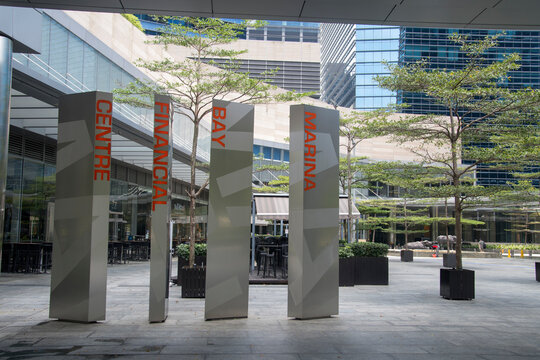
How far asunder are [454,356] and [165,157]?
18.1 feet

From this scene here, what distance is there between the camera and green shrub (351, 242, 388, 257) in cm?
1605

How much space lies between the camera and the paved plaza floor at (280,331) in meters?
6.70

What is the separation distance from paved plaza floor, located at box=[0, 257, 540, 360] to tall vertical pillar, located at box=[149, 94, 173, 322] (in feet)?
1.47

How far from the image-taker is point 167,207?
29.1ft

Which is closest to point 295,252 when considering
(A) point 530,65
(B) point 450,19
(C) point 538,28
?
(B) point 450,19

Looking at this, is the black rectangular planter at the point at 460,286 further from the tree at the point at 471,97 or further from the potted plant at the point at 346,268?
the potted plant at the point at 346,268

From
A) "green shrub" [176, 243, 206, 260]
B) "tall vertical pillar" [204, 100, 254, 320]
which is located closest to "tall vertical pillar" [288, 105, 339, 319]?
"tall vertical pillar" [204, 100, 254, 320]

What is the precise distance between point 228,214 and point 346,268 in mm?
7200

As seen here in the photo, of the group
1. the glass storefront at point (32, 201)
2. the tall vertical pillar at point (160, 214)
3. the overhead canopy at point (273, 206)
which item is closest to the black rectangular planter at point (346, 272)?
the overhead canopy at point (273, 206)

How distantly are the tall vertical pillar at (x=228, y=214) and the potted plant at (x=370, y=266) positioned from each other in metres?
7.62

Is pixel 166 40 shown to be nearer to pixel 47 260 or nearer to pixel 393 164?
pixel 393 164

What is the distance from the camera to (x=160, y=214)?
877 centimetres

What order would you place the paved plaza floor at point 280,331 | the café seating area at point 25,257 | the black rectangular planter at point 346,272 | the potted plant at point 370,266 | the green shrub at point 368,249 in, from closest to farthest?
the paved plaza floor at point 280,331 < the black rectangular planter at point 346,272 < the green shrub at point 368,249 < the potted plant at point 370,266 < the café seating area at point 25,257

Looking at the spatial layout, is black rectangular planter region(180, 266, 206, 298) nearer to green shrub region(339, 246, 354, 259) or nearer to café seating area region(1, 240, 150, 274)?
green shrub region(339, 246, 354, 259)
